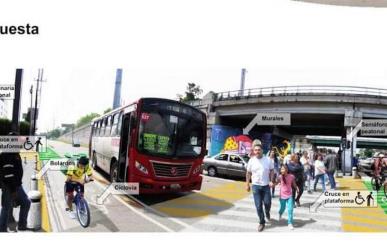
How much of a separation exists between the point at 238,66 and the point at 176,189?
4.73 feet

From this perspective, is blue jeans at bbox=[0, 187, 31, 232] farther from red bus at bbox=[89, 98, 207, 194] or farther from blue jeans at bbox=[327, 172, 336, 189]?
blue jeans at bbox=[327, 172, 336, 189]

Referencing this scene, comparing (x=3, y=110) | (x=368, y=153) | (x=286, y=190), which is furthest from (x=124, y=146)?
(x=368, y=153)

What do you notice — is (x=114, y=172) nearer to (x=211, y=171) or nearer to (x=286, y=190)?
(x=211, y=171)

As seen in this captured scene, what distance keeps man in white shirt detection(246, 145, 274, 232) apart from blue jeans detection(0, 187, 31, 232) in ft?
6.31

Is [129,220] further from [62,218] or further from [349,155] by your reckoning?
[349,155]

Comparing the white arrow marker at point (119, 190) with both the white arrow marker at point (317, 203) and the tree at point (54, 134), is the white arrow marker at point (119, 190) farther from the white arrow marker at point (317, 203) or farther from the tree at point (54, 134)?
the white arrow marker at point (317, 203)

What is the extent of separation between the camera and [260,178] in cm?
333

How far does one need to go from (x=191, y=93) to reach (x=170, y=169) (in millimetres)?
905

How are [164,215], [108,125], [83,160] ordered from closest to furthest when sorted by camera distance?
[164,215] < [83,160] < [108,125]

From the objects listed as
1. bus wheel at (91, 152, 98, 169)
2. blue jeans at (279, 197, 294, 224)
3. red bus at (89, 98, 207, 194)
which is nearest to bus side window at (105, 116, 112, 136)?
red bus at (89, 98, 207, 194)

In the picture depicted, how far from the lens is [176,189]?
3643mm

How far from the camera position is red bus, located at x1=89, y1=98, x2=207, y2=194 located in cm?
341

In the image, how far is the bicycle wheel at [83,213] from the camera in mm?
2988
